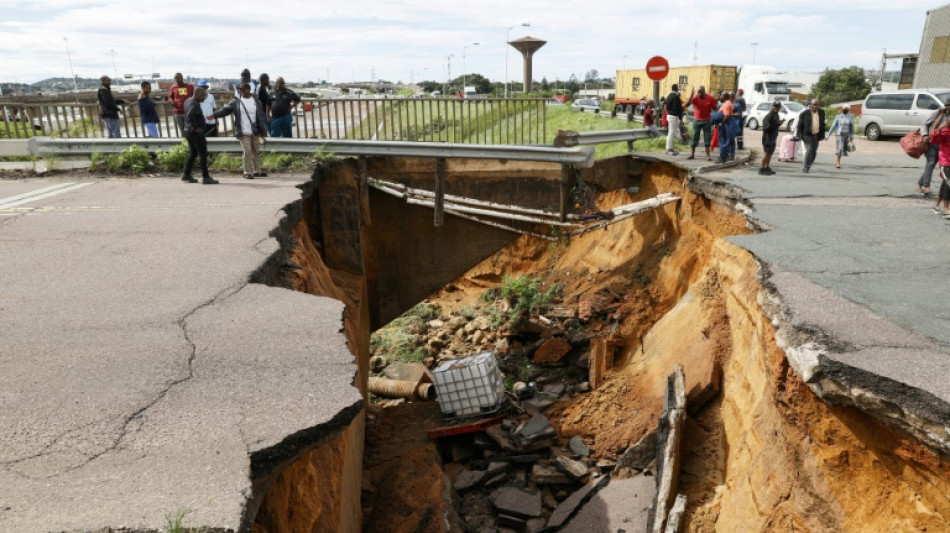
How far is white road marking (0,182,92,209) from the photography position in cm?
892

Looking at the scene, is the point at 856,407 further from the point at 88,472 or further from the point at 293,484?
the point at 88,472

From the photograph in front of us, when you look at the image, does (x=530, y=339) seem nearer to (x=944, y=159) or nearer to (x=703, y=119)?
(x=703, y=119)

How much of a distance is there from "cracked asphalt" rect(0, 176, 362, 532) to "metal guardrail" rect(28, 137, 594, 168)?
418cm

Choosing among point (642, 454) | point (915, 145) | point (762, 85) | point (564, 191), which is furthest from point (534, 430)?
point (762, 85)

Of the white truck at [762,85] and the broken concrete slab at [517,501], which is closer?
the broken concrete slab at [517,501]

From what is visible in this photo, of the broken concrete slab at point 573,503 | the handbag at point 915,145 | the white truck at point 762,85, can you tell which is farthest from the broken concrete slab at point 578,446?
the white truck at point 762,85

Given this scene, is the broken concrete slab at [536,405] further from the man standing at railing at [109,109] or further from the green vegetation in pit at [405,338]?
the man standing at railing at [109,109]

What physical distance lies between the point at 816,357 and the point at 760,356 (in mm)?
1685

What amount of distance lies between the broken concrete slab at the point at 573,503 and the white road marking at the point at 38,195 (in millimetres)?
8381

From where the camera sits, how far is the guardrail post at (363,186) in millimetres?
11547

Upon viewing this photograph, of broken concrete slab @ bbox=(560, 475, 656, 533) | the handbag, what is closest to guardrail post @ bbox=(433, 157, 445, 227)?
broken concrete slab @ bbox=(560, 475, 656, 533)

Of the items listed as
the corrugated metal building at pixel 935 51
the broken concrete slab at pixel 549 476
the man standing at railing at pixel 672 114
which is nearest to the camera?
the broken concrete slab at pixel 549 476

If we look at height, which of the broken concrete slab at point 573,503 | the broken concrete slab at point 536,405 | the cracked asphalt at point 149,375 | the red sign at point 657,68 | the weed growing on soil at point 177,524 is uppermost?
the red sign at point 657,68

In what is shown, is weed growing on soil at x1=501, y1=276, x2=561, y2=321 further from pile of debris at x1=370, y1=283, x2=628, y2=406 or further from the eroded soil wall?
the eroded soil wall
